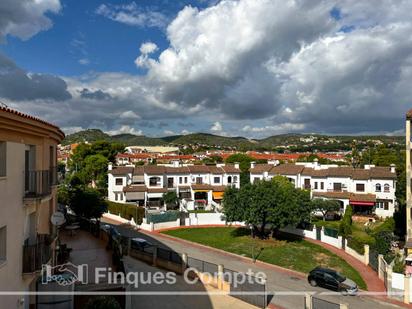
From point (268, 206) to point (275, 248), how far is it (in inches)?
167

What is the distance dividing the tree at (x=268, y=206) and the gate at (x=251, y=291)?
1725 cm

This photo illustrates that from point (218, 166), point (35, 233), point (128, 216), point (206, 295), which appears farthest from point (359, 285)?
point (218, 166)

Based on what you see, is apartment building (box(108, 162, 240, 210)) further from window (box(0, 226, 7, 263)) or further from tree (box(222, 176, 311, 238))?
window (box(0, 226, 7, 263))

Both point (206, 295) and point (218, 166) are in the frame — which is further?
point (218, 166)

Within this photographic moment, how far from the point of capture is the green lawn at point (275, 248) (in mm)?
29094

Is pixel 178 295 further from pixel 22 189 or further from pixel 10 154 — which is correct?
pixel 10 154

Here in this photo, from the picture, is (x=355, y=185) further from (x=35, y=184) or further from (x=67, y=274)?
(x=35, y=184)

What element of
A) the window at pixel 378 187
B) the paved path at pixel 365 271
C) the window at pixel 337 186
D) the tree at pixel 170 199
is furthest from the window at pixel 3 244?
the window at pixel 378 187

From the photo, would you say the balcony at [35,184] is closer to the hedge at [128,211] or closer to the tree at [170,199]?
the hedge at [128,211]

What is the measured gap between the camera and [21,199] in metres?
11.2

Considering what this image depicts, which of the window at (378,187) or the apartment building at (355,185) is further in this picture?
the window at (378,187)

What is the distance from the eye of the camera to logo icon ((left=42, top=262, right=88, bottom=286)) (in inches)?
583

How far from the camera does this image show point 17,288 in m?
11.1

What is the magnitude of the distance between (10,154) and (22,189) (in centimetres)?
157
